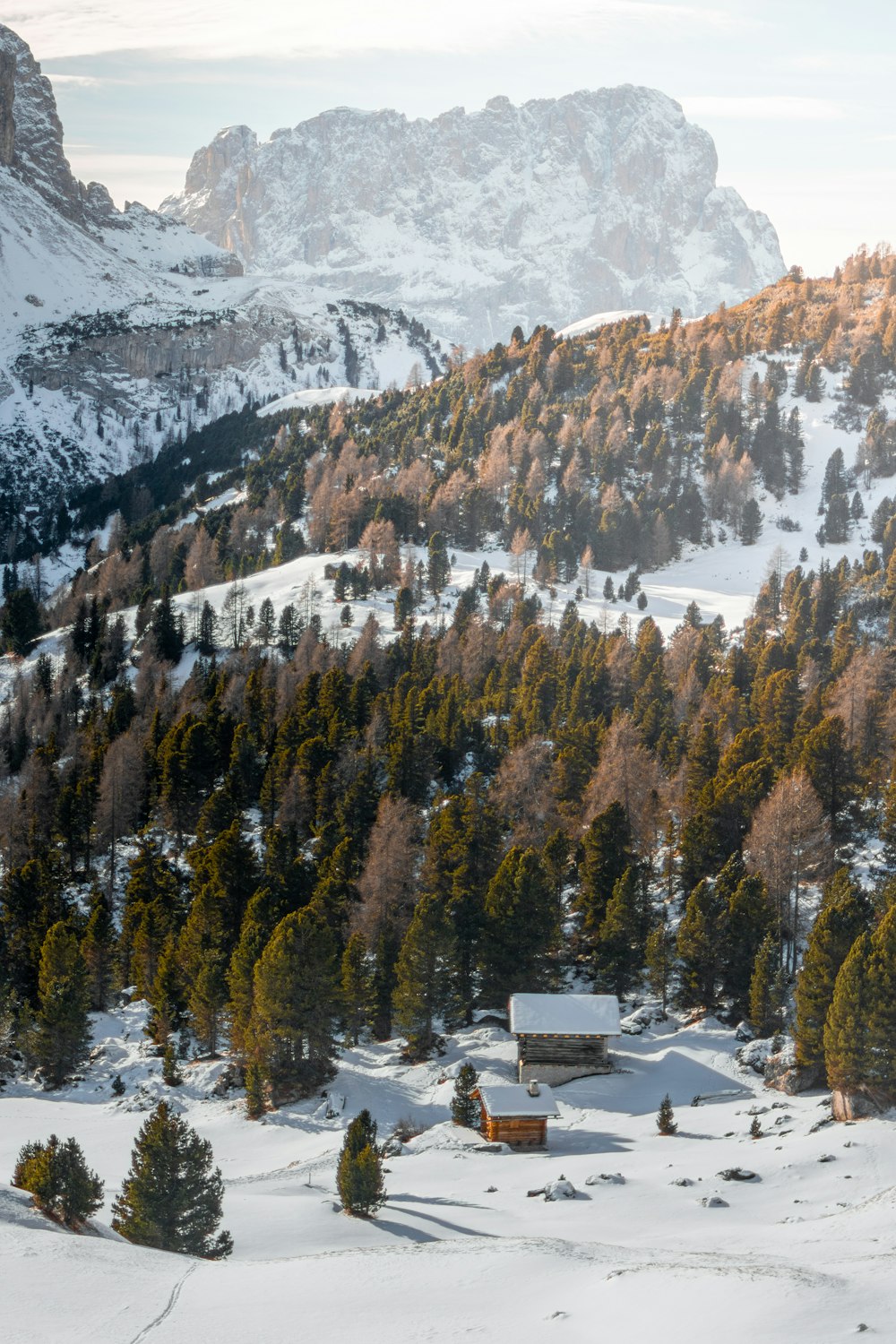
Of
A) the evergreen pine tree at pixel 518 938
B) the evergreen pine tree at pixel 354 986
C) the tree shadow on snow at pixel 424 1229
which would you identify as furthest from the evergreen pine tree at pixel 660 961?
the tree shadow on snow at pixel 424 1229

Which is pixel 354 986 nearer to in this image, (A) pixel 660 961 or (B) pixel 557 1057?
(B) pixel 557 1057

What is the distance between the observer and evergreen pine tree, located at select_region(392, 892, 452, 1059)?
2267 inches

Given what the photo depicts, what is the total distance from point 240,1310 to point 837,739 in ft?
183

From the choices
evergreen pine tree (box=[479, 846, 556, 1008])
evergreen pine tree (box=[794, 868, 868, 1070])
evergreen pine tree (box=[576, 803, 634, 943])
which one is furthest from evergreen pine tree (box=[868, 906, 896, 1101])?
evergreen pine tree (box=[576, 803, 634, 943])

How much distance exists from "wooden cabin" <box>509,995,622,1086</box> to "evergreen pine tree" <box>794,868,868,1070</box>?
8992 millimetres

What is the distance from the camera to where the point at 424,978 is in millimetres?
58156

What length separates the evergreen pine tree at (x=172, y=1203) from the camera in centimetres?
3153

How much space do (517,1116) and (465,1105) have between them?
153 inches

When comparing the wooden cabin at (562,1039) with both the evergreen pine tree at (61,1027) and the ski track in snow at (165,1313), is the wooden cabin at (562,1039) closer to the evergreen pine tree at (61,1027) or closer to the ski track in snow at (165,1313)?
the evergreen pine tree at (61,1027)

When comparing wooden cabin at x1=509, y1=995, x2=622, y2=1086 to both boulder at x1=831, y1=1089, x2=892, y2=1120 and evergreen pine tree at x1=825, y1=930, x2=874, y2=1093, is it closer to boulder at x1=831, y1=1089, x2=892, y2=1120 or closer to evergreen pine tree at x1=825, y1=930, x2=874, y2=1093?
evergreen pine tree at x1=825, y1=930, x2=874, y2=1093

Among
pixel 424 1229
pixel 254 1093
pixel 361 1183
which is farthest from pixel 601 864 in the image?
pixel 424 1229

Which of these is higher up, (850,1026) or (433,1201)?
(850,1026)

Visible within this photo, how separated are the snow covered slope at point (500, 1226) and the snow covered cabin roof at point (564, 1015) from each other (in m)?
2.56

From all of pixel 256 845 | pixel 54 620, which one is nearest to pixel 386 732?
pixel 256 845
